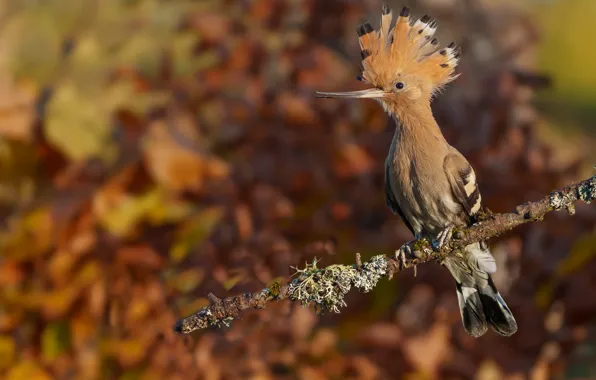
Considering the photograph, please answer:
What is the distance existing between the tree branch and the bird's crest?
0.35m

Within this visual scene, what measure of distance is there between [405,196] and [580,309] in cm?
154

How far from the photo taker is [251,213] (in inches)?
138

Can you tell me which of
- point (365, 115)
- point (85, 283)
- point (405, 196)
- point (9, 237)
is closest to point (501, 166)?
point (365, 115)

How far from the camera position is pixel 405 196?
2311 mm

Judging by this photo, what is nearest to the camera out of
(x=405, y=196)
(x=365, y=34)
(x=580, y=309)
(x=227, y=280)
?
(x=365, y=34)

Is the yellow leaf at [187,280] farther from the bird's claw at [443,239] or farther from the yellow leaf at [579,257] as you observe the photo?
the yellow leaf at [579,257]

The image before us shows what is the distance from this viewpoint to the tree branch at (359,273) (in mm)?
1653

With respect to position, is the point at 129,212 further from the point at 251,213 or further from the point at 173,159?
the point at 251,213

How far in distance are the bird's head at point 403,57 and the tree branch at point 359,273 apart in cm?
34

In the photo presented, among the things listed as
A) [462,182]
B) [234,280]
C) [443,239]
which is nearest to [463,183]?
[462,182]

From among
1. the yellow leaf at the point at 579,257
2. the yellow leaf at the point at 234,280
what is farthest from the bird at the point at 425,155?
the yellow leaf at the point at 579,257

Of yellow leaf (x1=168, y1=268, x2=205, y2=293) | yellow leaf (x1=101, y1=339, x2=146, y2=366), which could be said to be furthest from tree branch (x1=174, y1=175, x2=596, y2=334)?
yellow leaf (x1=101, y1=339, x2=146, y2=366)

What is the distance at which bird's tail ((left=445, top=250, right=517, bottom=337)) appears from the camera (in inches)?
96.7

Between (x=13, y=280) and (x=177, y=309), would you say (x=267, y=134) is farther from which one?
(x=13, y=280)
